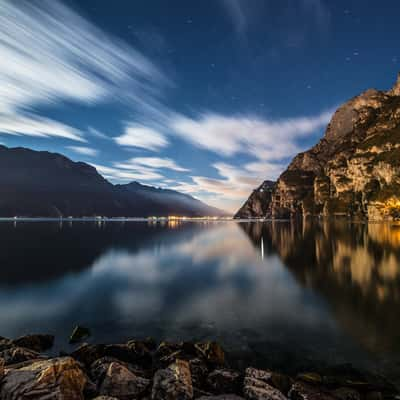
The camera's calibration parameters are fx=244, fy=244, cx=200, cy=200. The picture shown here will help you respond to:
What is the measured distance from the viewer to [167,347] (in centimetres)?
948

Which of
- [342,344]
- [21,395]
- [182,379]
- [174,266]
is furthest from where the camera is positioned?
[174,266]

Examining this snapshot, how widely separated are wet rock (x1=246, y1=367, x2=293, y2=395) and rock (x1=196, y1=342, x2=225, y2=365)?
167cm

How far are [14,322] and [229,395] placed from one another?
12.7 metres

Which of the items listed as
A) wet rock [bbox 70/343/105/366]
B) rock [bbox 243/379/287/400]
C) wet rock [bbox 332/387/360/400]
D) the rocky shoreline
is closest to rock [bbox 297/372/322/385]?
the rocky shoreline

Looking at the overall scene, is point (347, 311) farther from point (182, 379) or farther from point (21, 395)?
point (21, 395)

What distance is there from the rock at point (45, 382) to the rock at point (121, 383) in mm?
671

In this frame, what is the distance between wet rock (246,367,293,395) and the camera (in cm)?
714

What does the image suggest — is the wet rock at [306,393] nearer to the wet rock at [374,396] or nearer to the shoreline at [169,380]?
the shoreline at [169,380]

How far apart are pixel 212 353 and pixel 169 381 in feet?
8.49

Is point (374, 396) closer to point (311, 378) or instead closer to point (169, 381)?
point (311, 378)

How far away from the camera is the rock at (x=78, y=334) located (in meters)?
11.1

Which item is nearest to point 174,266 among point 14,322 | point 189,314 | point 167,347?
point 189,314

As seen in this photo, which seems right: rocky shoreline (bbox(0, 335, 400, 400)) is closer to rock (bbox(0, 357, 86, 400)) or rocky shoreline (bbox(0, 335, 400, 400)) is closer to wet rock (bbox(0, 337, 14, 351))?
rock (bbox(0, 357, 86, 400))

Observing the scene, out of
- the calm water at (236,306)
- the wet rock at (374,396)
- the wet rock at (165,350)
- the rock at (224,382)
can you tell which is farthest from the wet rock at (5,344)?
the wet rock at (374,396)
